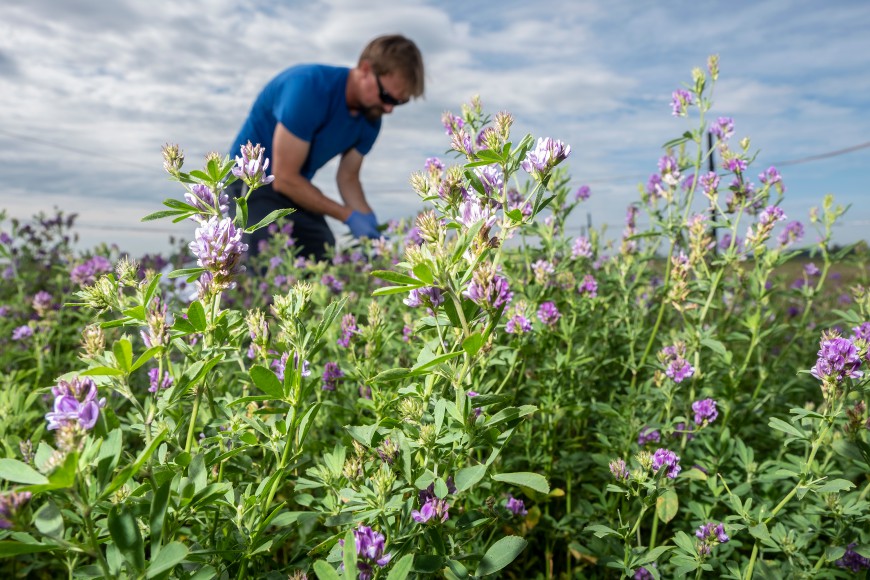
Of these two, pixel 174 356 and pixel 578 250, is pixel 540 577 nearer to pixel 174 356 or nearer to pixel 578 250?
pixel 578 250

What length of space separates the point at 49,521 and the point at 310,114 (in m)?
5.27

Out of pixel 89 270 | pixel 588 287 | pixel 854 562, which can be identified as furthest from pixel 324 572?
pixel 89 270

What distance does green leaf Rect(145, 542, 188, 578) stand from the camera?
90 cm

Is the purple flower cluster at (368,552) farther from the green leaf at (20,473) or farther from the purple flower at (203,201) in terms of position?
the purple flower at (203,201)

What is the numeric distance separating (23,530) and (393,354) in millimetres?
1673

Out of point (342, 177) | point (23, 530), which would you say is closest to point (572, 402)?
point (23, 530)

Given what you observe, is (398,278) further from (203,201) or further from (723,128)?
(723,128)

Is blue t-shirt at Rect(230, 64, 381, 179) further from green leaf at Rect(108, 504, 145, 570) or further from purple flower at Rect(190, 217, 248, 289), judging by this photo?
green leaf at Rect(108, 504, 145, 570)

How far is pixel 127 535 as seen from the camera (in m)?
0.91

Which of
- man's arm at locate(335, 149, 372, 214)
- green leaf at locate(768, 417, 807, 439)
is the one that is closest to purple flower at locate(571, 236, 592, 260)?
green leaf at locate(768, 417, 807, 439)

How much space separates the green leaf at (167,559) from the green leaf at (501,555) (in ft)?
1.65

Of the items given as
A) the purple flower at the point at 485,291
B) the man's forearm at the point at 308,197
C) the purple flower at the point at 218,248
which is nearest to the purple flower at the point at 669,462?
the purple flower at the point at 485,291

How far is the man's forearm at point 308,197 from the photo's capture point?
19.6 feet

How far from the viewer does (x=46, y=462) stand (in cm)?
91
